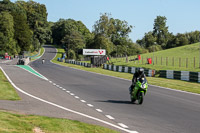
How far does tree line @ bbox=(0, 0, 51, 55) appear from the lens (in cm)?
11506

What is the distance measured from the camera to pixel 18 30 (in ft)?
433

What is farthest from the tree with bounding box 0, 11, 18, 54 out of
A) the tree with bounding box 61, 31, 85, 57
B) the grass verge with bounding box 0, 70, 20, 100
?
the grass verge with bounding box 0, 70, 20, 100

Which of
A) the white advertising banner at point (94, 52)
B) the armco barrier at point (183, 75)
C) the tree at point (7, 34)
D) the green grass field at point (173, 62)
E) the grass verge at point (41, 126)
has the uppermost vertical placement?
the tree at point (7, 34)

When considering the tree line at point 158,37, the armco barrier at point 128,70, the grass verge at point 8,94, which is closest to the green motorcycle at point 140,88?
the grass verge at point 8,94

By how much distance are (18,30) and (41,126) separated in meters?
128

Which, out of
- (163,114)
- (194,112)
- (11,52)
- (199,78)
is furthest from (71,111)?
(11,52)

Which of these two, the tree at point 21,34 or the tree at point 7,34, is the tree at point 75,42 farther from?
the tree at point 7,34

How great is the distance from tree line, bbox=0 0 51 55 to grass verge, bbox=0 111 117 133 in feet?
338

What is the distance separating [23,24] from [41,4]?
214 feet

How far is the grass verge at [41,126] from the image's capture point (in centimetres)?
766

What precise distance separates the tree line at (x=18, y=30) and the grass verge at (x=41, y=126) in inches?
4055

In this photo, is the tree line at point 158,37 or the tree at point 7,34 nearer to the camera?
the tree at point 7,34

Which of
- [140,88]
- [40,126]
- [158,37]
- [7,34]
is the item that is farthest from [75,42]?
[40,126]

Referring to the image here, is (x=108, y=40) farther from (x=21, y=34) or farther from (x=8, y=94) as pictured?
(x=8, y=94)
